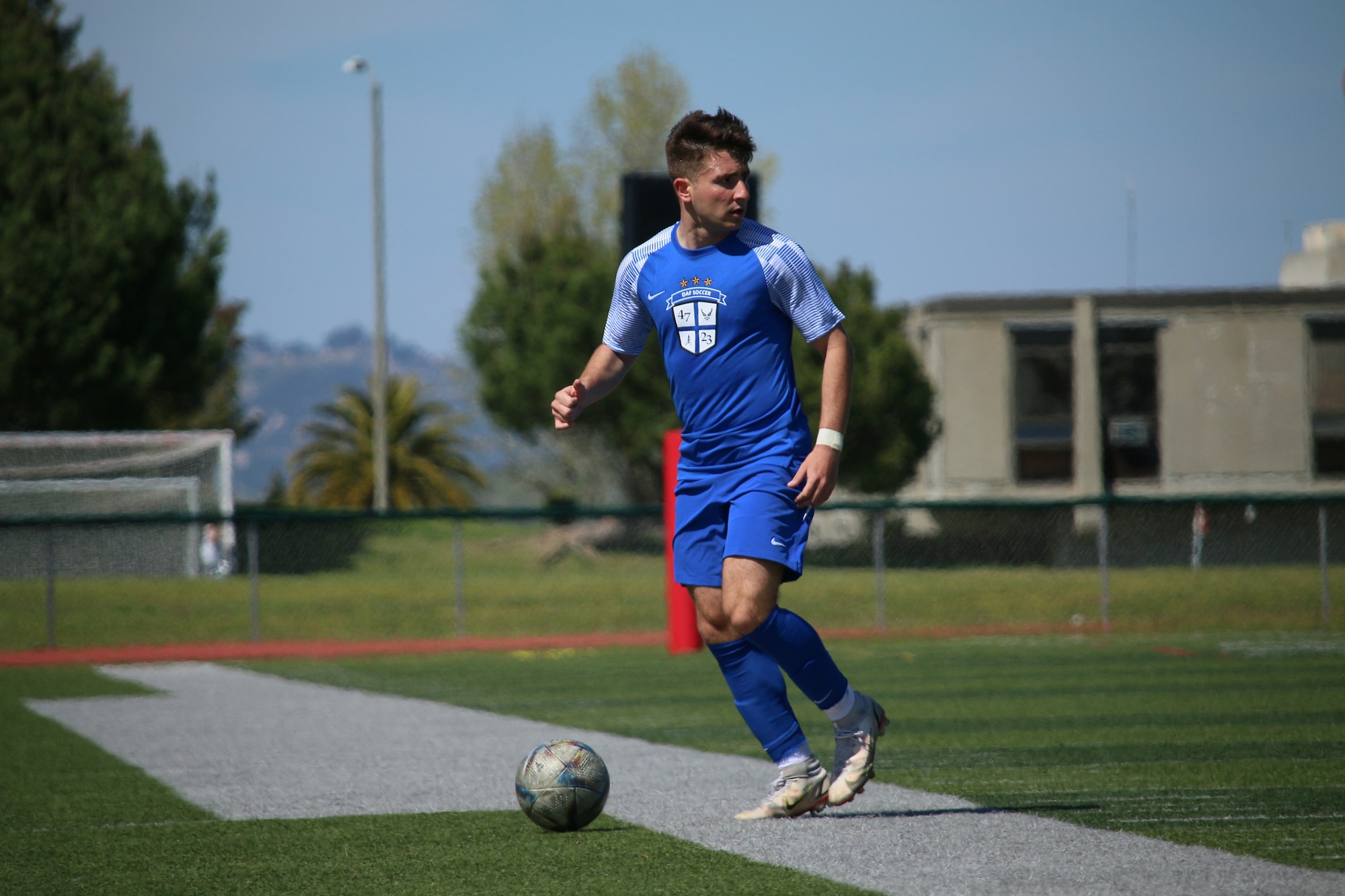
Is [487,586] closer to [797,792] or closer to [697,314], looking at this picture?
[797,792]

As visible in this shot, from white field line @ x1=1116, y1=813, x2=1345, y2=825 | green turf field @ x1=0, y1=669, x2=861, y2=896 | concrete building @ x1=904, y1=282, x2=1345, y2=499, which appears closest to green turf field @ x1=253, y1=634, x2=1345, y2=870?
white field line @ x1=1116, y1=813, x2=1345, y2=825

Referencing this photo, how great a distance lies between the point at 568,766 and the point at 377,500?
93.1 ft

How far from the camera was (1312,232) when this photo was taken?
54.4 meters

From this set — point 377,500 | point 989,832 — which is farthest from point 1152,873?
point 377,500

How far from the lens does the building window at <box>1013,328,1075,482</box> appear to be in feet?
132

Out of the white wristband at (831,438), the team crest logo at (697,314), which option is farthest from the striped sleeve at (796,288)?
the white wristband at (831,438)

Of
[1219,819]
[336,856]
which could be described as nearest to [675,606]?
[1219,819]

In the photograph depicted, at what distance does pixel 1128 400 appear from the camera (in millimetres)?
40500

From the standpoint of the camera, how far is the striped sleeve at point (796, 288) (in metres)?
4.66

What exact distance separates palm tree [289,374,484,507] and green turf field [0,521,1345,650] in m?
27.5

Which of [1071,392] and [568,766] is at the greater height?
[1071,392]

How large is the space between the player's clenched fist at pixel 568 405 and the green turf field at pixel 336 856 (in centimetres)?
139

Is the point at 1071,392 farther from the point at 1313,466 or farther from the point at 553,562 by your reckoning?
the point at 553,562

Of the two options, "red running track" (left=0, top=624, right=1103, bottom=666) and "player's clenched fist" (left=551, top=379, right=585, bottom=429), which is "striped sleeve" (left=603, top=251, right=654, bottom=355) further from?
"red running track" (left=0, top=624, right=1103, bottom=666)
